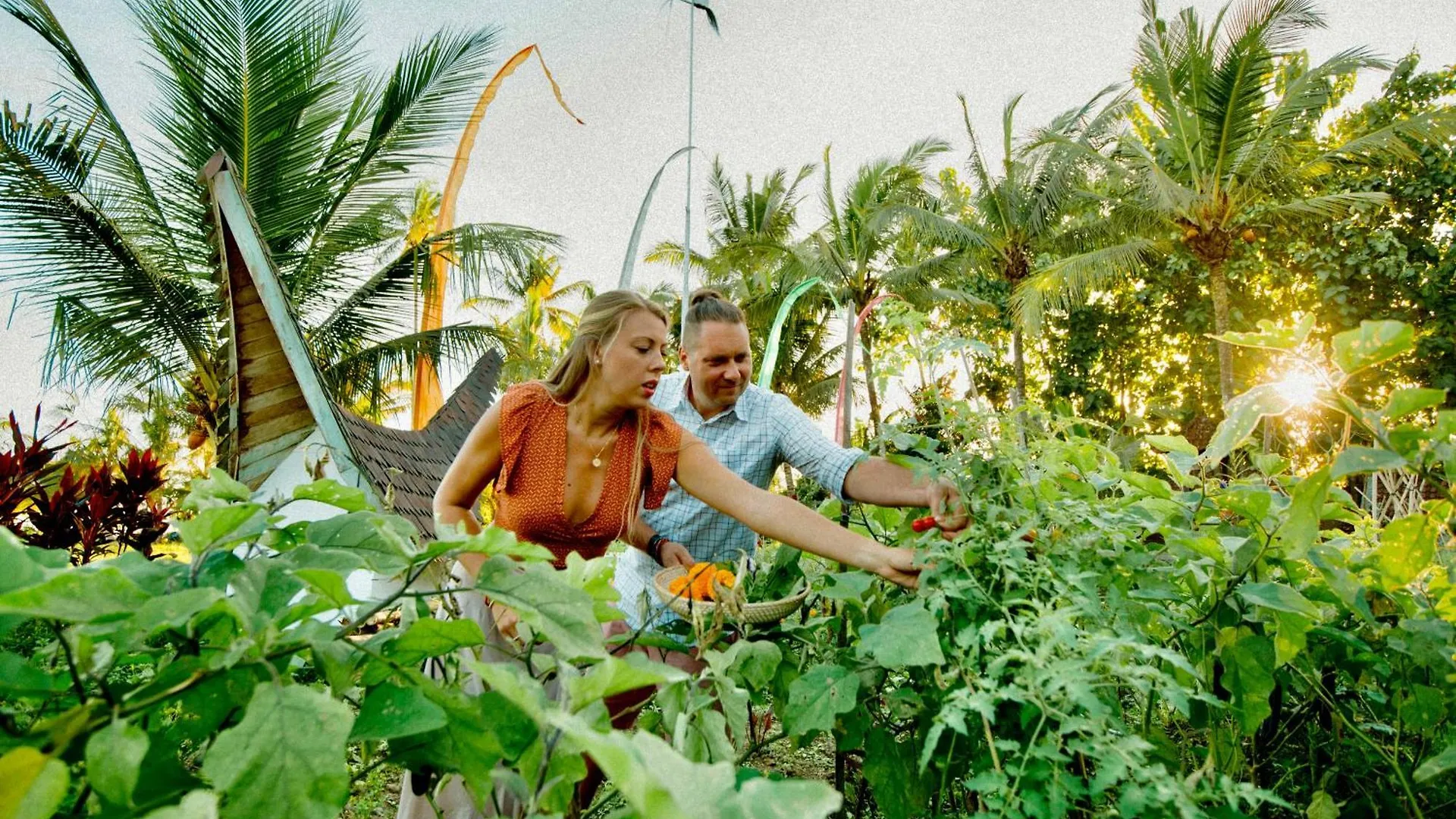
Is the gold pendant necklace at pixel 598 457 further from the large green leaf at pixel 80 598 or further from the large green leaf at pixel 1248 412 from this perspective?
the large green leaf at pixel 80 598

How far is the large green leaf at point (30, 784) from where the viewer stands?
332mm

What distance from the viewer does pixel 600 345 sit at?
2.34 metres

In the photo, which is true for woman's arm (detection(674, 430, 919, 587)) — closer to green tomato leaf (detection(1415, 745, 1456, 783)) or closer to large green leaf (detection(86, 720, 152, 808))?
green tomato leaf (detection(1415, 745, 1456, 783))

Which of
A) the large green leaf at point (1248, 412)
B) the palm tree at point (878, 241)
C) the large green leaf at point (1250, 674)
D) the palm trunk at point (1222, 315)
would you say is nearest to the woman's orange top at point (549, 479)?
the large green leaf at point (1250, 674)

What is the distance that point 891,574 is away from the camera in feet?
4.13

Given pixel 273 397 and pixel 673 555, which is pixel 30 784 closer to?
pixel 673 555

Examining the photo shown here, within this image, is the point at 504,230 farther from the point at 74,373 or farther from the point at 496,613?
the point at 496,613

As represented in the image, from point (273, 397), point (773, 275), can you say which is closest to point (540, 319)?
point (773, 275)

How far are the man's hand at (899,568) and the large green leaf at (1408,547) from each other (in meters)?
0.56

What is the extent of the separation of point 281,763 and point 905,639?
644mm

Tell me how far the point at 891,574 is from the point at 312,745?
962 millimetres

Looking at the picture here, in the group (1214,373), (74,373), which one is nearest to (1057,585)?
(74,373)

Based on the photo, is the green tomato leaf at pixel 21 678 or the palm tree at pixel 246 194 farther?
the palm tree at pixel 246 194

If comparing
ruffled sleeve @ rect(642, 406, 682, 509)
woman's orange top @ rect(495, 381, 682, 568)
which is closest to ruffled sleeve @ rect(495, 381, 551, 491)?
woman's orange top @ rect(495, 381, 682, 568)
